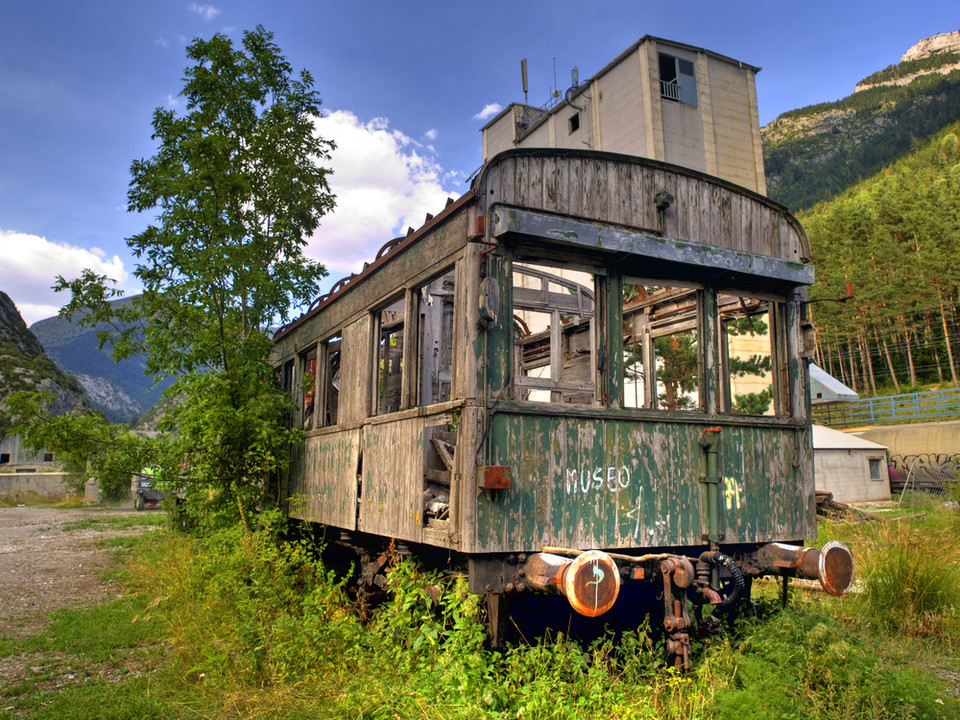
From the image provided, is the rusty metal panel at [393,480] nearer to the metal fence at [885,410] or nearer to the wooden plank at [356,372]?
the wooden plank at [356,372]

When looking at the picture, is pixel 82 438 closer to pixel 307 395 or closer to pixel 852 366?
pixel 307 395

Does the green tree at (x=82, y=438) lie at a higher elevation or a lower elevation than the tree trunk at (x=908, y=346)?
lower

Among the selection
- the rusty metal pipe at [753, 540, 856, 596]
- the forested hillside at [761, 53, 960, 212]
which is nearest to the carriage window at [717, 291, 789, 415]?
the rusty metal pipe at [753, 540, 856, 596]

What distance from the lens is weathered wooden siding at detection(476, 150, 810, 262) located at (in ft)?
17.1

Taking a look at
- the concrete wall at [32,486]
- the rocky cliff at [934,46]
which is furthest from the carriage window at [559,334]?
the rocky cliff at [934,46]

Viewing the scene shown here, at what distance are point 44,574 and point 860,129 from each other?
129456 millimetres

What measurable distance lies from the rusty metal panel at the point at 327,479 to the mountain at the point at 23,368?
3898cm

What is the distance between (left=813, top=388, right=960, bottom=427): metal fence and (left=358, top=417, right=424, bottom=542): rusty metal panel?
28.6 meters

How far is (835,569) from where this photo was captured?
16.3 ft

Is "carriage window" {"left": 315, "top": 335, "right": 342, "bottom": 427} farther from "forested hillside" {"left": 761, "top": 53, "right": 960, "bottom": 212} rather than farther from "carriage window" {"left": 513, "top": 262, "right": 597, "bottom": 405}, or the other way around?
"forested hillside" {"left": 761, "top": 53, "right": 960, "bottom": 212}

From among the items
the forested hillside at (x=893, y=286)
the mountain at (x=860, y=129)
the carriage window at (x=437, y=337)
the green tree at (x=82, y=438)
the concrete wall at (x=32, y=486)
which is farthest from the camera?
the mountain at (x=860, y=129)

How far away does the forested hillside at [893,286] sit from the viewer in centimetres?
3903

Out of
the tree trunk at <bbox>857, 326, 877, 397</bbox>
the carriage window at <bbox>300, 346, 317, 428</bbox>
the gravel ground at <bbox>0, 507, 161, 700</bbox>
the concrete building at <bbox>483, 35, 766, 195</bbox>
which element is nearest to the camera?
the gravel ground at <bbox>0, 507, 161, 700</bbox>

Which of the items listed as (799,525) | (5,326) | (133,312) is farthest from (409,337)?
(5,326)
